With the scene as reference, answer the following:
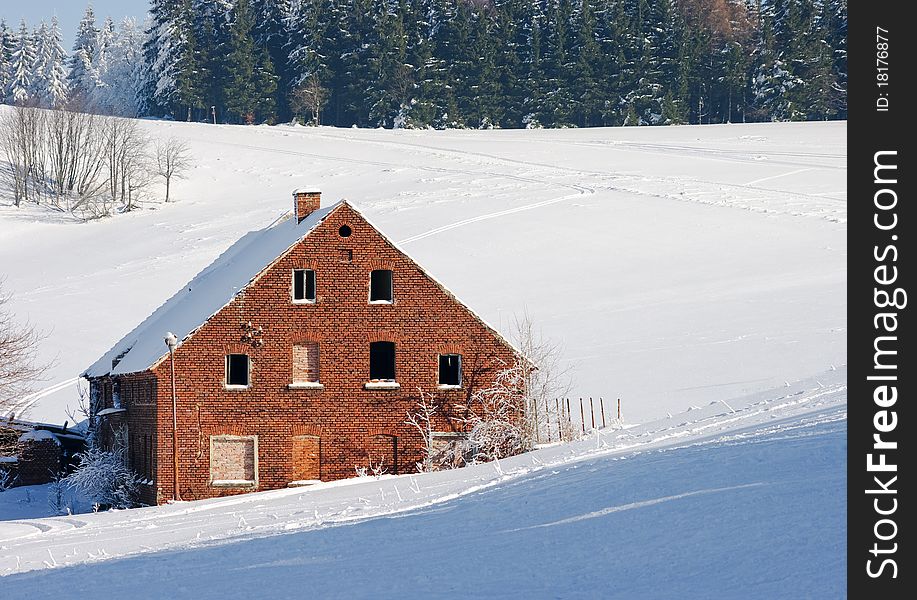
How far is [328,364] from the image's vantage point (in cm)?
3375

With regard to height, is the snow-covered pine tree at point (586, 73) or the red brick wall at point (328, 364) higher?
the snow-covered pine tree at point (586, 73)

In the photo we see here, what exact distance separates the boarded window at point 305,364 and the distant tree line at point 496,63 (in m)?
91.7

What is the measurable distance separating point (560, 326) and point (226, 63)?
285ft

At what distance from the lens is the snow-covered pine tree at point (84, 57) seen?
16410 centimetres

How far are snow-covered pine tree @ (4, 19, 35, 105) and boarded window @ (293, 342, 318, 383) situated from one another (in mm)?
118503

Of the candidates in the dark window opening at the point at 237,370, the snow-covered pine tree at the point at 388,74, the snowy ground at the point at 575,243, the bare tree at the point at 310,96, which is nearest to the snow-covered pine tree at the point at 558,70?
the snow-covered pine tree at the point at 388,74

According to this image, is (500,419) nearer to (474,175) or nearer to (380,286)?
(380,286)

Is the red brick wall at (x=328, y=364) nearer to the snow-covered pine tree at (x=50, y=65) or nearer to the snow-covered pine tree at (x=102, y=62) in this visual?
the snow-covered pine tree at (x=50, y=65)

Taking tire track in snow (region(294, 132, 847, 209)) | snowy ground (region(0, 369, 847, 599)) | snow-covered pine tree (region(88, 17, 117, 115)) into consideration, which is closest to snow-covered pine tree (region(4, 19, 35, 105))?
snow-covered pine tree (region(88, 17, 117, 115))

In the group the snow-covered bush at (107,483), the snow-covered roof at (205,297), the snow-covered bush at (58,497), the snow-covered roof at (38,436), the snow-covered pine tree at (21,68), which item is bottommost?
the snow-covered bush at (58,497)

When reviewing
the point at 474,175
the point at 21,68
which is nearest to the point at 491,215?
the point at 474,175

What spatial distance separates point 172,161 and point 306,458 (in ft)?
214

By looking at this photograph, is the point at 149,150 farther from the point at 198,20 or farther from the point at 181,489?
the point at 181,489

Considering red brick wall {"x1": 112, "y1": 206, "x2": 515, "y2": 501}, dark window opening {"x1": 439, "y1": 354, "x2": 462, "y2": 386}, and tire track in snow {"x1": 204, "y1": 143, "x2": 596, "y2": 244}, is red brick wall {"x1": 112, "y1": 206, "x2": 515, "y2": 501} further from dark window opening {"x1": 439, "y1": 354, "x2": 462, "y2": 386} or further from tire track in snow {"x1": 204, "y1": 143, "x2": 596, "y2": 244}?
tire track in snow {"x1": 204, "y1": 143, "x2": 596, "y2": 244}
